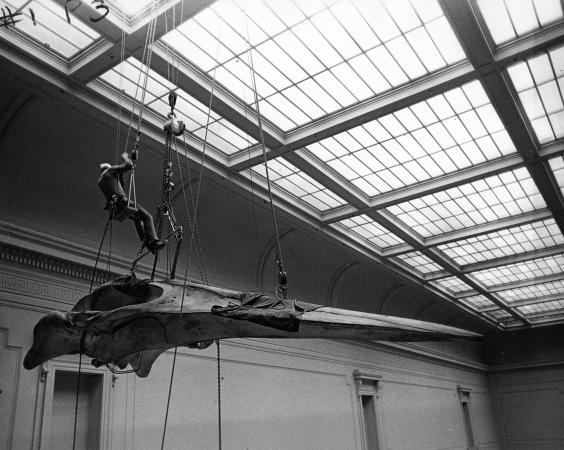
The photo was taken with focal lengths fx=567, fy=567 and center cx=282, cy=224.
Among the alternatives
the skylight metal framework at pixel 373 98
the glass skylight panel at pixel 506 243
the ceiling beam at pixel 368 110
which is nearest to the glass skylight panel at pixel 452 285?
the glass skylight panel at pixel 506 243

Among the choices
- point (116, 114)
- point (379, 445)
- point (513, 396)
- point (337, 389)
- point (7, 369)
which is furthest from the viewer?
point (513, 396)

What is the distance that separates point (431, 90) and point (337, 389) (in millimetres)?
10057

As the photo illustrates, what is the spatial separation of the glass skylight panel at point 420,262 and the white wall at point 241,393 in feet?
10.1

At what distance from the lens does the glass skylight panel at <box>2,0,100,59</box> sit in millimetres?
7383

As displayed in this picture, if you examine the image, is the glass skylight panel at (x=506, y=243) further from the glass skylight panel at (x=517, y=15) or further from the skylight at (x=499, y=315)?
the glass skylight panel at (x=517, y=15)

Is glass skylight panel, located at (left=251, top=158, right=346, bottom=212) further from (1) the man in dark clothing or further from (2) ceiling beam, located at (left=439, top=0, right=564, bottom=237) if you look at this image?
(1) the man in dark clothing

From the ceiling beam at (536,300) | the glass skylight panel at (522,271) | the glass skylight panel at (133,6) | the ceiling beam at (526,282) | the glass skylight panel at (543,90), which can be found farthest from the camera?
the ceiling beam at (536,300)

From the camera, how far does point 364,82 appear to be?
953cm

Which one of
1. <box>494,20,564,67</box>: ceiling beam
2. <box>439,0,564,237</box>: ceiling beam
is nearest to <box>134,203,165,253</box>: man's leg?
<box>439,0,564,237</box>: ceiling beam

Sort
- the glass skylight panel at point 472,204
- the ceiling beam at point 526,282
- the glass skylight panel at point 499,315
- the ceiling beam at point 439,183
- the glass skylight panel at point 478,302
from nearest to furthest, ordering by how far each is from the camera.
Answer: the ceiling beam at point 439,183, the glass skylight panel at point 472,204, the ceiling beam at point 526,282, the glass skylight panel at point 478,302, the glass skylight panel at point 499,315

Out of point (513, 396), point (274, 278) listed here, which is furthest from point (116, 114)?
point (513, 396)

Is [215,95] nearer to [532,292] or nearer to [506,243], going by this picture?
[506,243]

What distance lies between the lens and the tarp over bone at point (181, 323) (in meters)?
3.21

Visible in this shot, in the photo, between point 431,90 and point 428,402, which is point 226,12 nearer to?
point 431,90
